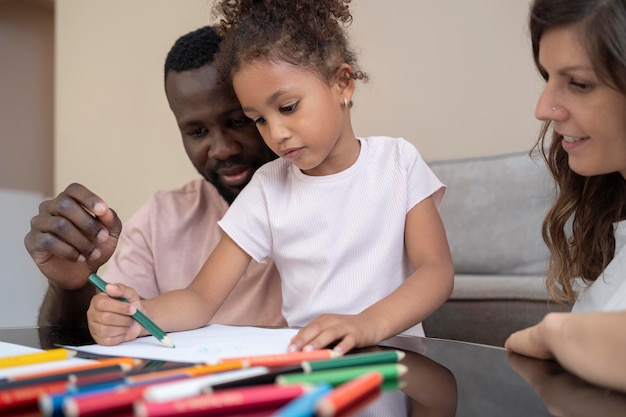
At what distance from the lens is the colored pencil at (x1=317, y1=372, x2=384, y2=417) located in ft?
1.23

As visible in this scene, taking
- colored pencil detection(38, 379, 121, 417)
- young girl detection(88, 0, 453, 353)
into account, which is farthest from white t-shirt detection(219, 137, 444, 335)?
colored pencil detection(38, 379, 121, 417)

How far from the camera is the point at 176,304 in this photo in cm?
96

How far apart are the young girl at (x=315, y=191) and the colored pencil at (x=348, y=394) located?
0.53 m

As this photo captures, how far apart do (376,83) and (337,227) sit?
5.61 ft

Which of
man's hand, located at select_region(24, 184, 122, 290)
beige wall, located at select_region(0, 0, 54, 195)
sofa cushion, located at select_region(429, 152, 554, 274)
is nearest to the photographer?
man's hand, located at select_region(24, 184, 122, 290)

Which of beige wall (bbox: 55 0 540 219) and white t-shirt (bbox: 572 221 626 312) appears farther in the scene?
beige wall (bbox: 55 0 540 219)

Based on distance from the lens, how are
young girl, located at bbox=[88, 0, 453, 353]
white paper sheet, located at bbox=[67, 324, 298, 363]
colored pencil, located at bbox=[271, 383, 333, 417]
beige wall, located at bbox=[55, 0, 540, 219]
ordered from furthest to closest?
beige wall, located at bbox=[55, 0, 540, 219] < young girl, located at bbox=[88, 0, 453, 353] < white paper sheet, located at bbox=[67, 324, 298, 363] < colored pencil, located at bbox=[271, 383, 333, 417]

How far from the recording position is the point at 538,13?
0.86 m

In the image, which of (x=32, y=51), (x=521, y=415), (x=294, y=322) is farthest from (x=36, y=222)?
(x=32, y=51)

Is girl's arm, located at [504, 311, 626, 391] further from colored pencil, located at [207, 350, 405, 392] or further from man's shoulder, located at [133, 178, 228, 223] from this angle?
man's shoulder, located at [133, 178, 228, 223]

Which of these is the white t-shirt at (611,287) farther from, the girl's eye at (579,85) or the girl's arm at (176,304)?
the girl's arm at (176,304)

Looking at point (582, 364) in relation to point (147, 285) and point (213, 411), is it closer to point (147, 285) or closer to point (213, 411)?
point (213, 411)

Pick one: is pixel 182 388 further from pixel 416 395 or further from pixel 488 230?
pixel 488 230

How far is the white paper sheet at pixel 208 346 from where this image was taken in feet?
2.32
